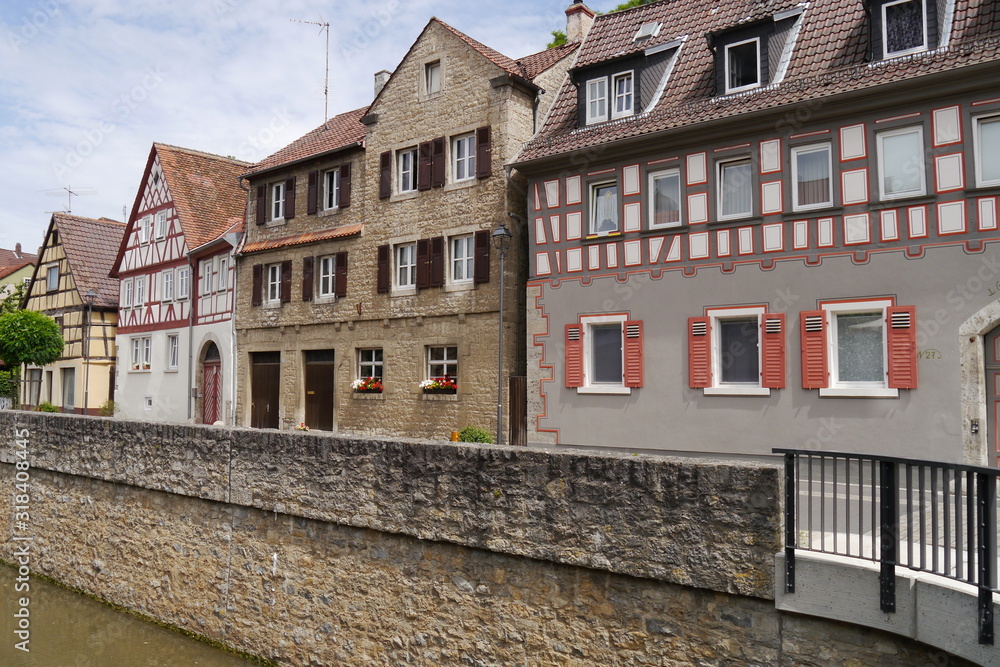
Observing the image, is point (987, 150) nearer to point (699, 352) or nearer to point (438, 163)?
point (699, 352)

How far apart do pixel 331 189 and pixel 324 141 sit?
1.81 metres

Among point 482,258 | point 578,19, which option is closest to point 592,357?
point 482,258

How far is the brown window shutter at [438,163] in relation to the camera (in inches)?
719

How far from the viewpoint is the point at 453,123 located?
18281mm

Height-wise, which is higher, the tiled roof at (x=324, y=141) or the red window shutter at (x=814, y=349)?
the tiled roof at (x=324, y=141)

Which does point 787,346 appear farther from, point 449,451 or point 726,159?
point 449,451

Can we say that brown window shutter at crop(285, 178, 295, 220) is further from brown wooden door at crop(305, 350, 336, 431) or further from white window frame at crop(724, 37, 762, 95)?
white window frame at crop(724, 37, 762, 95)

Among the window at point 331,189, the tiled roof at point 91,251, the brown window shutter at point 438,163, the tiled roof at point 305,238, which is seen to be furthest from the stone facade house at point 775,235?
the tiled roof at point 91,251

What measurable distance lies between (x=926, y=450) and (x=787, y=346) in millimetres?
2377

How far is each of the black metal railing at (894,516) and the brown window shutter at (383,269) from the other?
1432 cm

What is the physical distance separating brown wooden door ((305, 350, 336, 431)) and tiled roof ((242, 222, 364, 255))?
2815 mm

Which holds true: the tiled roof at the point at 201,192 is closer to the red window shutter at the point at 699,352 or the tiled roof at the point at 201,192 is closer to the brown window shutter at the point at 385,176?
the brown window shutter at the point at 385,176

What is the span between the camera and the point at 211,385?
81.2ft

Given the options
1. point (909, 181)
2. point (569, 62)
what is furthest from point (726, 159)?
point (569, 62)
